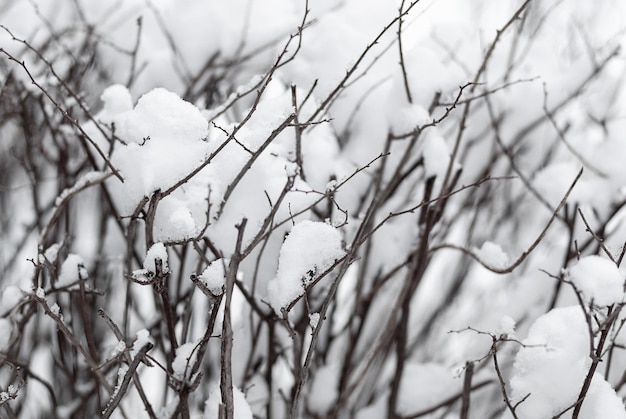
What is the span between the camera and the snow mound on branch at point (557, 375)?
1026mm

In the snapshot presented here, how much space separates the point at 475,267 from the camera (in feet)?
8.23

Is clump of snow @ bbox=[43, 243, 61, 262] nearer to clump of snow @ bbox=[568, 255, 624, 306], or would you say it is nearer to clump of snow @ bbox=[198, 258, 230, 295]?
clump of snow @ bbox=[198, 258, 230, 295]

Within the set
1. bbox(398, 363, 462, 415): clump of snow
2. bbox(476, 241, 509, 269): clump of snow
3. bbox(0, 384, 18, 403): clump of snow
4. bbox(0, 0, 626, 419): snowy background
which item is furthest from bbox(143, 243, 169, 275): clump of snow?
bbox(398, 363, 462, 415): clump of snow

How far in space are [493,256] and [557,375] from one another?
28 centimetres

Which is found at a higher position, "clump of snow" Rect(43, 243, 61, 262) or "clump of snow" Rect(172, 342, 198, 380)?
"clump of snow" Rect(43, 243, 61, 262)

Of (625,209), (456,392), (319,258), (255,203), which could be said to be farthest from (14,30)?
(625,209)

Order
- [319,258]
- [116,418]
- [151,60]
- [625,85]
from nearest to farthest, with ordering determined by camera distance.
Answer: [319,258]
[116,418]
[151,60]
[625,85]

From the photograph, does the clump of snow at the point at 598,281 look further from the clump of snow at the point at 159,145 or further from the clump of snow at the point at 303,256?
the clump of snow at the point at 159,145

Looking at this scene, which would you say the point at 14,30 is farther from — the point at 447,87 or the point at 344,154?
the point at 447,87

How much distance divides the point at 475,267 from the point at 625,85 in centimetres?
90

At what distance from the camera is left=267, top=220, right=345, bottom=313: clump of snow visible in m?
0.92

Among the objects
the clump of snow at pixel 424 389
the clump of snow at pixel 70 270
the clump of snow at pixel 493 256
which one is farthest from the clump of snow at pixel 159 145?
the clump of snow at pixel 424 389

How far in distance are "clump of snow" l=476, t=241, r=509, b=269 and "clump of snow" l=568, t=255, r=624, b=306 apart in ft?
1.15

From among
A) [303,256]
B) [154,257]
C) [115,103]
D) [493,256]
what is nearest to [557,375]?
[493,256]
